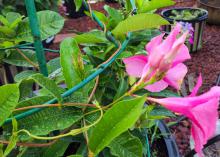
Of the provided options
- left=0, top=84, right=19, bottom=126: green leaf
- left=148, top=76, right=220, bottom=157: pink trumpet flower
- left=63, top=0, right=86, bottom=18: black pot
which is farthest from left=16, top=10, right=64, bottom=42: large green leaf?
left=63, top=0, right=86, bottom=18: black pot

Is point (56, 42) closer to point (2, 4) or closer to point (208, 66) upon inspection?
point (2, 4)

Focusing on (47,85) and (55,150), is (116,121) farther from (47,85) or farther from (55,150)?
(55,150)

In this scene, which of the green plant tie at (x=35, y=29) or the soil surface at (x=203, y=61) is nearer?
the green plant tie at (x=35, y=29)

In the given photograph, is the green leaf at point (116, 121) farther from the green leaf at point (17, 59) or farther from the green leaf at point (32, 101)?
the green leaf at point (17, 59)

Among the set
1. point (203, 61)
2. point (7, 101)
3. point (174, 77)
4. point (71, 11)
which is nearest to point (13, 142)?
point (7, 101)

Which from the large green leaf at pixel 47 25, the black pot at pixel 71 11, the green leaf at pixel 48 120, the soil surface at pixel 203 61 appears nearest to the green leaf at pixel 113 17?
the large green leaf at pixel 47 25

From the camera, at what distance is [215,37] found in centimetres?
345

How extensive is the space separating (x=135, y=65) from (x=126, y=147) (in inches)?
6.6

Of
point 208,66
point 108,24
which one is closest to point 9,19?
point 108,24

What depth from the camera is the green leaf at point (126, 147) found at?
58 cm

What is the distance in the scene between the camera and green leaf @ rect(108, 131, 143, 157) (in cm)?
58

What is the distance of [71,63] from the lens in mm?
602

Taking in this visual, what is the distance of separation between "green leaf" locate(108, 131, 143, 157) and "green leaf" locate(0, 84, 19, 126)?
0.21 metres

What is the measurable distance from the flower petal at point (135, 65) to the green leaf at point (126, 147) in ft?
0.43
